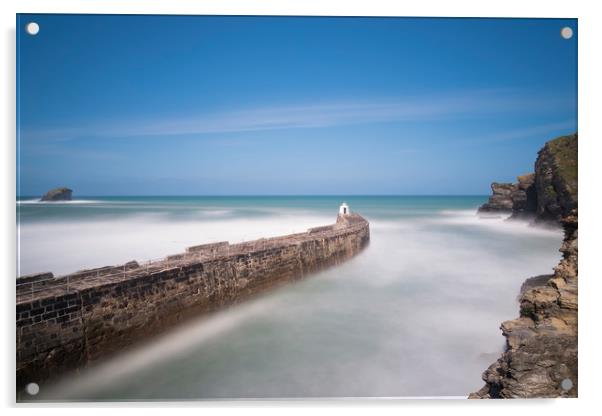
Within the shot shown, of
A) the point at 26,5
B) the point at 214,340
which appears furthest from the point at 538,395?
the point at 26,5

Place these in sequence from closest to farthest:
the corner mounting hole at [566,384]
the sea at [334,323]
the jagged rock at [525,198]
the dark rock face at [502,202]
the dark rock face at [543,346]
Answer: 1. the dark rock face at [543,346]
2. the corner mounting hole at [566,384]
3. the sea at [334,323]
4. the jagged rock at [525,198]
5. the dark rock face at [502,202]

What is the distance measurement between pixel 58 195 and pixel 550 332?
5.67m

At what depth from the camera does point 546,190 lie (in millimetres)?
6242

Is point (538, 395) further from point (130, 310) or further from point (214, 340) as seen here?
point (130, 310)

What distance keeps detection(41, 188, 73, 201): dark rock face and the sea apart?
125 mm

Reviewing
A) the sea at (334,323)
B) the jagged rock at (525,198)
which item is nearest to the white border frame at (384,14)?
the sea at (334,323)

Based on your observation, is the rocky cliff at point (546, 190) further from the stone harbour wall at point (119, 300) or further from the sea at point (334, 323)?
the stone harbour wall at point (119, 300)

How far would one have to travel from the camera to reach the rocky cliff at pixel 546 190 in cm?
439

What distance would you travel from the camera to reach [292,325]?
4828 millimetres

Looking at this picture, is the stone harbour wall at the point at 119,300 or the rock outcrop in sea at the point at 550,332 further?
the stone harbour wall at the point at 119,300

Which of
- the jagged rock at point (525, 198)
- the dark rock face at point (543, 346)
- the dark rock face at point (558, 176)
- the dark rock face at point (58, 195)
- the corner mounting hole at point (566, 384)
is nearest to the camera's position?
the dark rock face at point (543, 346)

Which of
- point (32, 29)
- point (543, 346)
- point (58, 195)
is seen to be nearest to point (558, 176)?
point (543, 346)

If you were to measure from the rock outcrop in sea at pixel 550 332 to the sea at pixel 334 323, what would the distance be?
580 mm

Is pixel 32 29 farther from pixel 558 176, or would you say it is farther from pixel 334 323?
pixel 558 176
